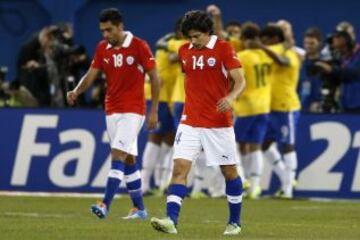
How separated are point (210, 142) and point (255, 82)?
7.45 metres

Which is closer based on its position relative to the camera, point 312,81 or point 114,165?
point 114,165

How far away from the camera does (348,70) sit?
21.9 m

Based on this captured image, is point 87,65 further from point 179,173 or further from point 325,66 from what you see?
point 179,173

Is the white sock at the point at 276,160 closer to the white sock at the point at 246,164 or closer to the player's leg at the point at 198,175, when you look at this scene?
the white sock at the point at 246,164

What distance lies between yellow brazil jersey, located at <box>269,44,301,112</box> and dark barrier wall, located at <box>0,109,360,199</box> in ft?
1.59

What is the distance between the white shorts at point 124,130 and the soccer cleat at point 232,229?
246 cm

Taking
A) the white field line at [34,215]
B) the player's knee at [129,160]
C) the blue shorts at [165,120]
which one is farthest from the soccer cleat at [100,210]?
the blue shorts at [165,120]

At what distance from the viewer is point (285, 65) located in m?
21.6

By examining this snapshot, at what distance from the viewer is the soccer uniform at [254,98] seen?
21250 millimetres

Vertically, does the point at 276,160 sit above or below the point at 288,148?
below

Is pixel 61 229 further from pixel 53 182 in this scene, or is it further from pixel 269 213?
pixel 53 182

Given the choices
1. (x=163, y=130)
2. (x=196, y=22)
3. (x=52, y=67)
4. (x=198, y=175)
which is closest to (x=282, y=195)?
(x=198, y=175)

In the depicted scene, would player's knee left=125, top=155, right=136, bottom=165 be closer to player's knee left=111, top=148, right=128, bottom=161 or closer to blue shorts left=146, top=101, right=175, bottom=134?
player's knee left=111, top=148, right=128, bottom=161

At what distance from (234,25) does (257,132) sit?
7.95 ft
